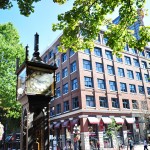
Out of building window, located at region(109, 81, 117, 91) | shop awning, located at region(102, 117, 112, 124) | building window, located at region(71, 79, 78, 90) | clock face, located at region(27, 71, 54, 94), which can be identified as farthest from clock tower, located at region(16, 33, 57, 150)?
building window, located at region(109, 81, 117, 91)

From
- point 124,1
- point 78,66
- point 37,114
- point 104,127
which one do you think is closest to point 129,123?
point 104,127

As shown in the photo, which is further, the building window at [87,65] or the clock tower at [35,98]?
the building window at [87,65]

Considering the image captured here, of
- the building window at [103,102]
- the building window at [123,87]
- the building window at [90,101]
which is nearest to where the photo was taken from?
the building window at [90,101]

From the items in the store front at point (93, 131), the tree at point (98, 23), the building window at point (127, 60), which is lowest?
the store front at point (93, 131)

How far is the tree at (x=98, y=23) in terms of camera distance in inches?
285

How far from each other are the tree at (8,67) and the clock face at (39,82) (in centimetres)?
1524

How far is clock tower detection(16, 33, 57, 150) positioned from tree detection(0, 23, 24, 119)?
49.9ft

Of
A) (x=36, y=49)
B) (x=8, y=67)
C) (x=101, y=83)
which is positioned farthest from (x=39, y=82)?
(x=101, y=83)

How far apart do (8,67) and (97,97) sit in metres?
16.7

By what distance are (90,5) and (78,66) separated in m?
24.5

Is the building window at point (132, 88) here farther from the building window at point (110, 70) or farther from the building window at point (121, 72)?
the building window at point (110, 70)

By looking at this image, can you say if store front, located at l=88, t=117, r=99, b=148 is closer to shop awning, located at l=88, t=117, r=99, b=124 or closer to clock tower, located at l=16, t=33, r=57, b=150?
shop awning, located at l=88, t=117, r=99, b=124

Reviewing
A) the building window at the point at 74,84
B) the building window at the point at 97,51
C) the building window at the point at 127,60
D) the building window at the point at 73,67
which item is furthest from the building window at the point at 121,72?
the building window at the point at 74,84

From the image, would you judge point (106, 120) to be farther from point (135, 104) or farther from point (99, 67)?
point (135, 104)
